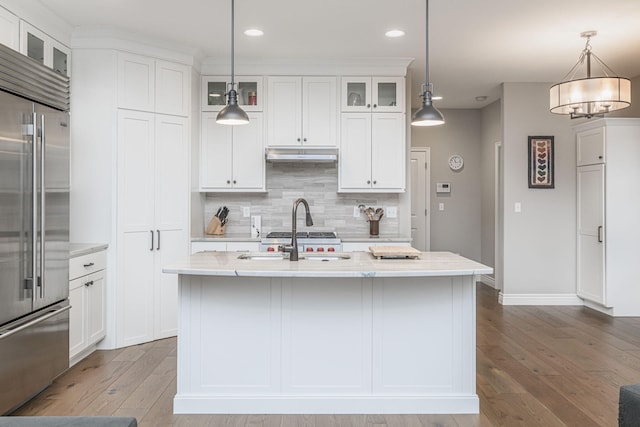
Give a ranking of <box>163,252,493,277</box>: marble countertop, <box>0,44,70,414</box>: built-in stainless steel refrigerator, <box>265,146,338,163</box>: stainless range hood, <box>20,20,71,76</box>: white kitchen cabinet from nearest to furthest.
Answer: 1. <box>163,252,493,277</box>: marble countertop
2. <box>0,44,70,414</box>: built-in stainless steel refrigerator
3. <box>20,20,71,76</box>: white kitchen cabinet
4. <box>265,146,338,163</box>: stainless range hood

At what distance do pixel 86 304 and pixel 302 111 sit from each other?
2.70m

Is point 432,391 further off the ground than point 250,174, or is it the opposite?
point 250,174

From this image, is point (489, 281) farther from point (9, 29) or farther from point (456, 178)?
point (9, 29)

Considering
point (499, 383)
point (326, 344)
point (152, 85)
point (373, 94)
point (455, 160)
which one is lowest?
point (499, 383)

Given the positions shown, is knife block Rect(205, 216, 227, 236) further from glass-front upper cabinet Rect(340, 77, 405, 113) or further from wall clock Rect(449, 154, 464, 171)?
wall clock Rect(449, 154, 464, 171)

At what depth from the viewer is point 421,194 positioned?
762cm

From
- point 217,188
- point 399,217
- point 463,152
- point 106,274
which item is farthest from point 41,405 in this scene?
point 463,152

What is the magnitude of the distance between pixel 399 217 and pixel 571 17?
96.4 inches

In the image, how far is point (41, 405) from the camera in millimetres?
2986

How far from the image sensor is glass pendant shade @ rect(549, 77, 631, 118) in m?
4.03

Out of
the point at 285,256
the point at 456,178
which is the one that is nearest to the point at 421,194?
the point at 456,178

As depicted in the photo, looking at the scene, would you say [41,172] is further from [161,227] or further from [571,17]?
[571,17]

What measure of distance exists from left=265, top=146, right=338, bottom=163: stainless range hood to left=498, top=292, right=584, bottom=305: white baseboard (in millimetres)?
2804

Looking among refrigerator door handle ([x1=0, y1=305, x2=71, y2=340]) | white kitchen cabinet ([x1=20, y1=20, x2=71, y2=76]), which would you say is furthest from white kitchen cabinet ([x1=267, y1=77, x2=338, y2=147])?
refrigerator door handle ([x1=0, y1=305, x2=71, y2=340])
